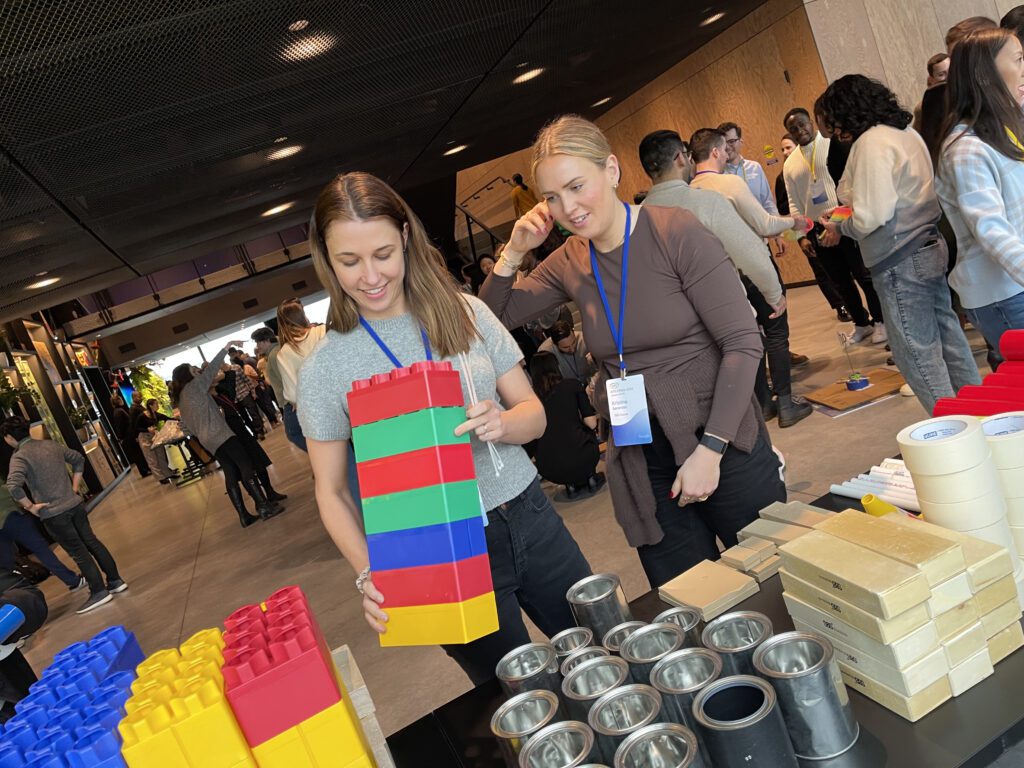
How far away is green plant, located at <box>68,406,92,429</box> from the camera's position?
13477mm

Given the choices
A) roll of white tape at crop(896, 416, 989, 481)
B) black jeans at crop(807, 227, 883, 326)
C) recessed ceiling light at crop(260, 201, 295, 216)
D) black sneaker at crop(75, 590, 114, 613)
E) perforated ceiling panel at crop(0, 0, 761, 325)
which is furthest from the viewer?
recessed ceiling light at crop(260, 201, 295, 216)

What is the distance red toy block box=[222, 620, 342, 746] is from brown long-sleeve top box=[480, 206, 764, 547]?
981 millimetres

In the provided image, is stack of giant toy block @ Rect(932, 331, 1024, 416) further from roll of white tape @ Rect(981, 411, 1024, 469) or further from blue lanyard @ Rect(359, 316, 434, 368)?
blue lanyard @ Rect(359, 316, 434, 368)

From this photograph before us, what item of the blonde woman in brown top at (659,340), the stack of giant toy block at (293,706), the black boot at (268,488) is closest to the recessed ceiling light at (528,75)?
the black boot at (268,488)

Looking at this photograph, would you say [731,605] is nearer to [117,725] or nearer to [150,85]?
[117,725]

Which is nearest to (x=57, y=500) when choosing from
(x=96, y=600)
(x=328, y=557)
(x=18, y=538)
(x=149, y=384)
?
(x=18, y=538)

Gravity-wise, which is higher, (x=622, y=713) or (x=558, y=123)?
(x=558, y=123)

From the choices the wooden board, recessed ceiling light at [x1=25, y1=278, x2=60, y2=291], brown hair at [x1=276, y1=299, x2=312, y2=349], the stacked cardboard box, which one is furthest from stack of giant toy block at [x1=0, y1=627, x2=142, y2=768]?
recessed ceiling light at [x1=25, y1=278, x2=60, y2=291]

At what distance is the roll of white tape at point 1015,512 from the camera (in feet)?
3.54

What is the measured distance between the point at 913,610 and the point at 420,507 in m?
0.63

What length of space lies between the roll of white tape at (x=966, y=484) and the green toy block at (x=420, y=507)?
65 centimetres

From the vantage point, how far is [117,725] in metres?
0.92

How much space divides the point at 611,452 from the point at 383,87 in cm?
378

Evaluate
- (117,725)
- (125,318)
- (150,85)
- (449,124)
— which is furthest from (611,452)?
(125,318)
